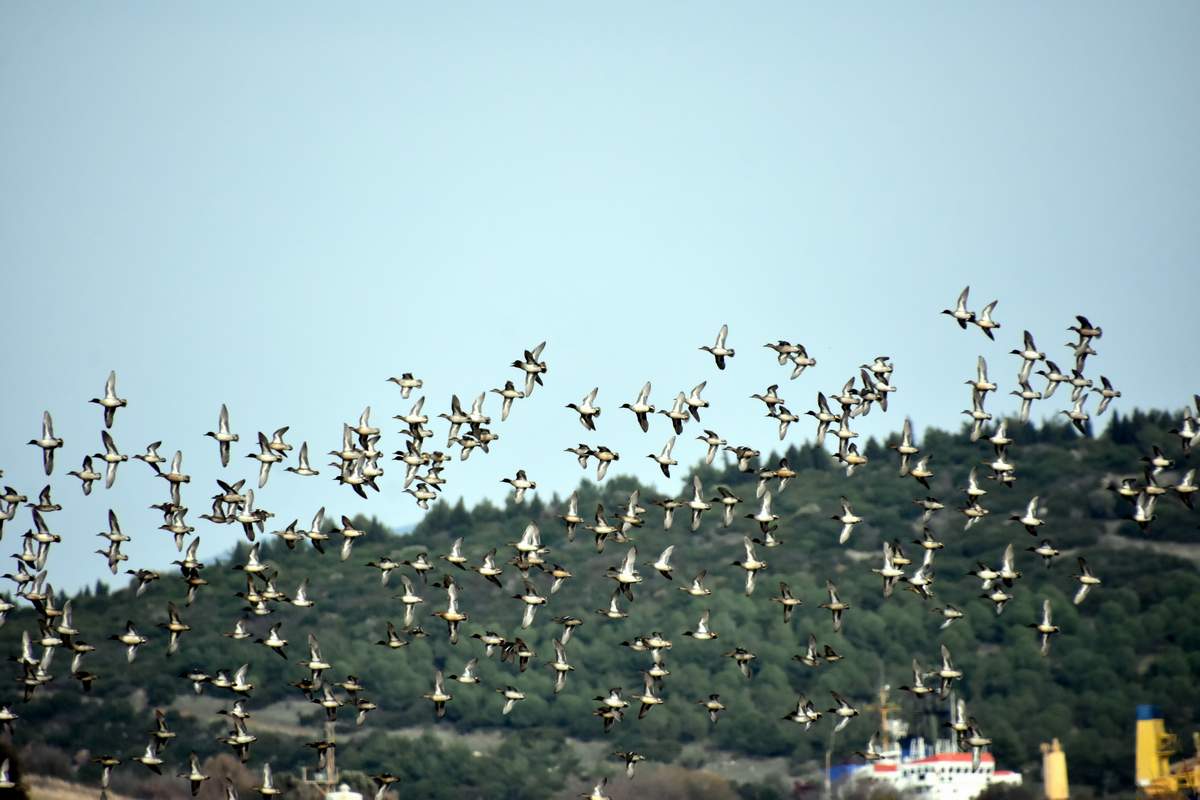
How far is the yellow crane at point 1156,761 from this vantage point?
10162 cm

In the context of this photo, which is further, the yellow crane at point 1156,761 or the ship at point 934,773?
the ship at point 934,773

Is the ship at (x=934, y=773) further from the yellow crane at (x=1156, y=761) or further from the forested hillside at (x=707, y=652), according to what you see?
the forested hillside at (x=707, y=652)

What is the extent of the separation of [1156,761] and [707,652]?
40.7 m

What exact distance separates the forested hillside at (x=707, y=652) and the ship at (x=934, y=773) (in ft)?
26.7

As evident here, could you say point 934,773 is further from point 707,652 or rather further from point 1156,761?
point 707,652

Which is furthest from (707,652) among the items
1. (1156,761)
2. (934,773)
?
Result: (1156,761)

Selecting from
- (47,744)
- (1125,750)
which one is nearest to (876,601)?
(1125,750)

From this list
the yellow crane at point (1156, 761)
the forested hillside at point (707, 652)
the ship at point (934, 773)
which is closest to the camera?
the yellow crane at point (1156, 761)

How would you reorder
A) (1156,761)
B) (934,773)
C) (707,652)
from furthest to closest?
(707,652) → (1156,761) → (934,773)

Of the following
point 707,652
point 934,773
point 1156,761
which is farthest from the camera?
point 707,652

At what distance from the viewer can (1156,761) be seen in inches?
4326

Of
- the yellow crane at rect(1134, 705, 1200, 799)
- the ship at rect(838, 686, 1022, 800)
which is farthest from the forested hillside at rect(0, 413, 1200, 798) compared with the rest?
the ship at rect(838, 686, 1022, 800)

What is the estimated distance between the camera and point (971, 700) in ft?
430

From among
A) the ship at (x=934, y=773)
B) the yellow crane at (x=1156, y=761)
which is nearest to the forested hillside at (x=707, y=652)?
the yellow crane at (x=1156, y=761)
